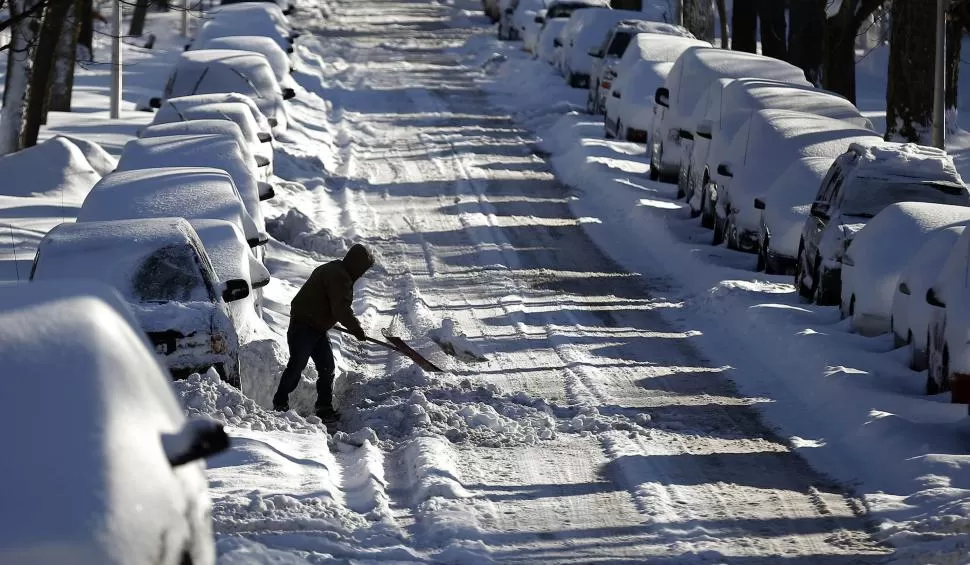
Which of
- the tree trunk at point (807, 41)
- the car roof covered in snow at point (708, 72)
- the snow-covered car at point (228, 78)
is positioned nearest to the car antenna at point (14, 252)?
the snow-covered car at point (228, 78)

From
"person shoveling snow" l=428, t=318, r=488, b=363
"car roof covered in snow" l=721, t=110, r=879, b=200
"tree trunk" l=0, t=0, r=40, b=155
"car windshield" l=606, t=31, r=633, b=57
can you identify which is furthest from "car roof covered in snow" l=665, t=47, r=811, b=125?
"person shoveling snow" l=428, t=318, r=488, b=363

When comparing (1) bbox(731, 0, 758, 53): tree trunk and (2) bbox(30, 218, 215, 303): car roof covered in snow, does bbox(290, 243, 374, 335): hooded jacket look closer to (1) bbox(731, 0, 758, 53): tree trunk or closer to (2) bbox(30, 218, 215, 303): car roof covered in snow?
(2) bbox(30, 218, 215, 303): car roof covered in snow

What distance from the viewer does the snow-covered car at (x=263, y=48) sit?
1077 inches

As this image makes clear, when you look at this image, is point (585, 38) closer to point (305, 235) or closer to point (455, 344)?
point (305, 235)

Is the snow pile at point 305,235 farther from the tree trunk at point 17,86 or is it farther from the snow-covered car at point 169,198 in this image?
the snow-covered car at point 169,198

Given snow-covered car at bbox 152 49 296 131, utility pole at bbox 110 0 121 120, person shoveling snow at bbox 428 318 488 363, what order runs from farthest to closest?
utility pole at bbox 110 0 121 120 → snow-covered car at bbox 152 49 296 131 → person shoveling snow at bbox 428 318 488 363

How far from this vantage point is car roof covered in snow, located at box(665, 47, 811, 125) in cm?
2286

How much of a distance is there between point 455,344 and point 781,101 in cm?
788

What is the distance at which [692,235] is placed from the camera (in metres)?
19.2

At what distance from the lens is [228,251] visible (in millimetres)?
11852

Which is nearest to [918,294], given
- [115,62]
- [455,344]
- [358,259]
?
[455,344]

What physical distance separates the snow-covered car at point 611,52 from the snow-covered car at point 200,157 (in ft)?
49.9

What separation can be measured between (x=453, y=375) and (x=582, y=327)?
2319mm

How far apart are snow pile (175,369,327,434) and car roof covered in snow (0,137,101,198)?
10.5 meters
